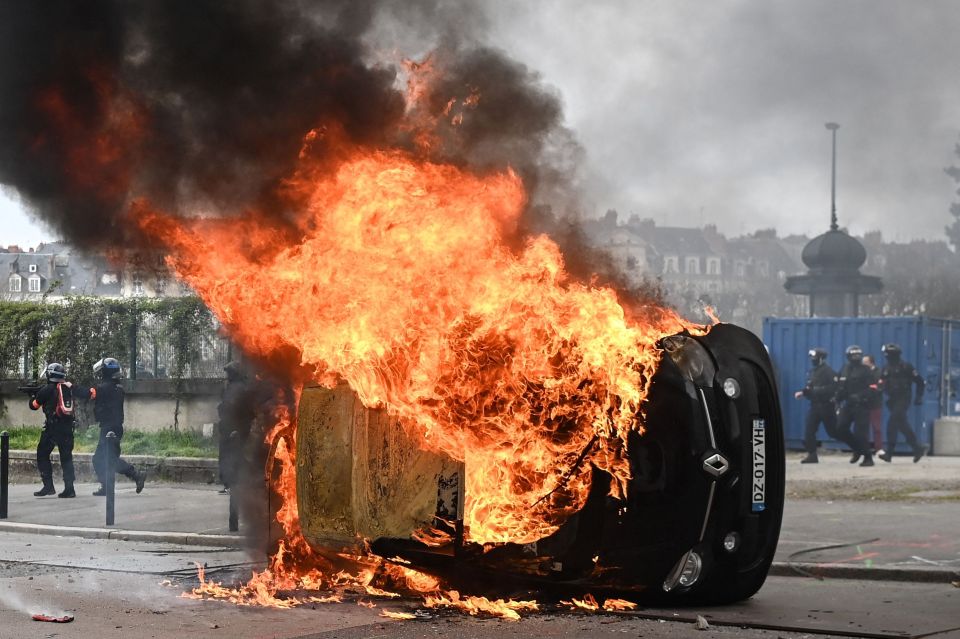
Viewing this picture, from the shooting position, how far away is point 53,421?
15234mm

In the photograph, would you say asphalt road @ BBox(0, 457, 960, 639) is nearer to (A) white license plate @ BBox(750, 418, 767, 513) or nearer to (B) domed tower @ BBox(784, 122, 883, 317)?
(A) white license plate @ BBox(750, 418, 767, 513)

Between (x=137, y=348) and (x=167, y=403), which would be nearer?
(x=167, y=403)

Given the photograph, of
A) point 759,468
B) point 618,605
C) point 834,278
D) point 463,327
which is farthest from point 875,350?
point 463,327

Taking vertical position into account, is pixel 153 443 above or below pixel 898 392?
below

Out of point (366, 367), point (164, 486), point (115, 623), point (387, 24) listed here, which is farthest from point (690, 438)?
point (164, 486)

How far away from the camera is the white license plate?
7.05 m

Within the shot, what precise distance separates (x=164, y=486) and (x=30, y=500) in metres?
1.66

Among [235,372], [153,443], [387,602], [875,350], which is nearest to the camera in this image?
[387,602]

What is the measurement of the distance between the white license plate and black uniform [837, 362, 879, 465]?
39.5ft

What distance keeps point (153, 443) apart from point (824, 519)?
411 inches

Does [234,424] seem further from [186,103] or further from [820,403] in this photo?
[820,403]

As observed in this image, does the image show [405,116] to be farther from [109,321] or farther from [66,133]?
[109,321]

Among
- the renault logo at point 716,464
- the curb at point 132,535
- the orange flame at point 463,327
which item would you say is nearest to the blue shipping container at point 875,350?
the curb at point 132,535

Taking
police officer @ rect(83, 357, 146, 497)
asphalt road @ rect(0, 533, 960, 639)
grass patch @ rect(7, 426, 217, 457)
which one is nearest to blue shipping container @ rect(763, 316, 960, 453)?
grass patch @ rect(7, 426, 217, 457)
